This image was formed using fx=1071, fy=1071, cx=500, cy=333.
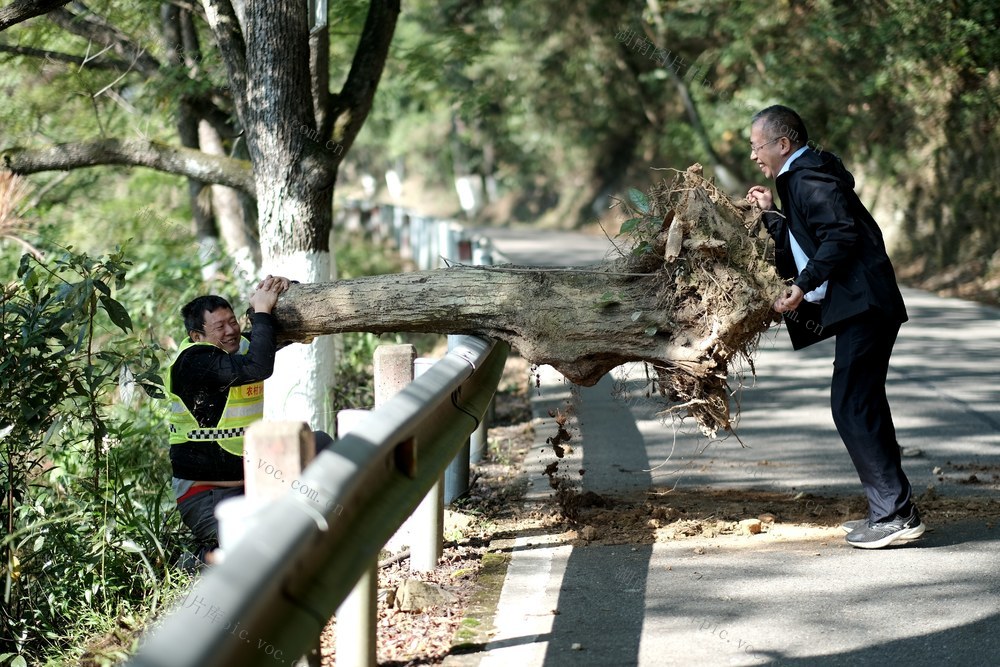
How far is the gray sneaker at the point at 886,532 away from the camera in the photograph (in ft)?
17.0

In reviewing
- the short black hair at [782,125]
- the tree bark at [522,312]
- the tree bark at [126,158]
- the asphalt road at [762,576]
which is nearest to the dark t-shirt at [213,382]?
the tree bark at [522,312]

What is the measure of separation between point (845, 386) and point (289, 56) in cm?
390

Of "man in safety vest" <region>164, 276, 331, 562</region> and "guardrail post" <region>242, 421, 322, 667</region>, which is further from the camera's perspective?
"man in safety vest" <region>164, 276, 331, 562</region>

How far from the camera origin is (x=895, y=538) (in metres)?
5.19

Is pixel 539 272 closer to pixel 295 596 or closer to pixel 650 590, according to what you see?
pixel 650 590

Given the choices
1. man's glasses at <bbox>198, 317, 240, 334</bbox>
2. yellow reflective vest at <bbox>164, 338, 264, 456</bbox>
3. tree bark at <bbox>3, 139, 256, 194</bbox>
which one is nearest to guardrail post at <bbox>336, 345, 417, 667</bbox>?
yellow reflective vest at <bbox>164, 338, 264, 456</bbox>

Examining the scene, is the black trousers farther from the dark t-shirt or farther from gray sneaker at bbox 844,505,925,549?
the dark t-shirt

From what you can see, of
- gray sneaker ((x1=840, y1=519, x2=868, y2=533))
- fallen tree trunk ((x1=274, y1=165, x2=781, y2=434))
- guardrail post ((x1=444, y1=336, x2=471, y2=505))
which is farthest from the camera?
guardrail post ((x1=444, y1=336, x2=471, y2=505))

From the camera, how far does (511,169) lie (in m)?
44.9

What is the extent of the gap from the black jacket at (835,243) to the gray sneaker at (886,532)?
3.23 ft

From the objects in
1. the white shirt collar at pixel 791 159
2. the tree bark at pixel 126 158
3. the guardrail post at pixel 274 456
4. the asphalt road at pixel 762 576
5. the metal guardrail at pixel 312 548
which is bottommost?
the asphalt road at pixel 762 576

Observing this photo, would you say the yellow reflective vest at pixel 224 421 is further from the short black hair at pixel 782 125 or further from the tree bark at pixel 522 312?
the short black hair at pixel 782 125

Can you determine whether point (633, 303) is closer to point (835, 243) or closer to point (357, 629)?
point (835, 243)

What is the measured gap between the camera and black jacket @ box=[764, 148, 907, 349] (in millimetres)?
5219
